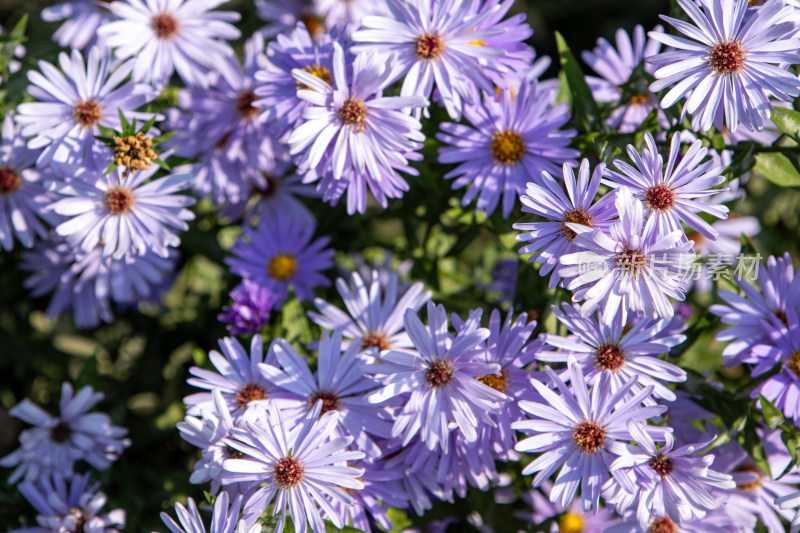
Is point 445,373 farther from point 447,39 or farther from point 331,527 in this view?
point 447,39

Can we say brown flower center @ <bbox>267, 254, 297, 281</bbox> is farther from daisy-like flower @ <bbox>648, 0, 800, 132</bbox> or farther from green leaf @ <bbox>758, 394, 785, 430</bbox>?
green leaf @ <bbox>758, 394, 785, 430</bbox>

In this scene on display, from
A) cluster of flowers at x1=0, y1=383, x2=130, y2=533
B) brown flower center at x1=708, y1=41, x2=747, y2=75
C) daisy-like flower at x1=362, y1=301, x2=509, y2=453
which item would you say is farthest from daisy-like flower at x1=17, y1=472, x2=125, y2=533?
→ brown flower center at x1=708, y1=41, x2=747, y2=75

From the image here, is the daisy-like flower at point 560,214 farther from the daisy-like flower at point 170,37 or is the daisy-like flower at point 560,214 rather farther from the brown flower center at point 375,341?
the daisy-like flower at point 170,37

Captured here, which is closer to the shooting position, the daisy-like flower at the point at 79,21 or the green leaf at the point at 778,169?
the green leaf at the point at 778,169

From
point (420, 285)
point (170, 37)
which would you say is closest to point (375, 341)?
point (420, 285)

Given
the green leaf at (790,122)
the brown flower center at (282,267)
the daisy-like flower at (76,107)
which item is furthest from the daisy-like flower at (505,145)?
the daisy-like flower at (76,107)

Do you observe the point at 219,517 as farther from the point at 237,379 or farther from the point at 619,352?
the point at 619,352
